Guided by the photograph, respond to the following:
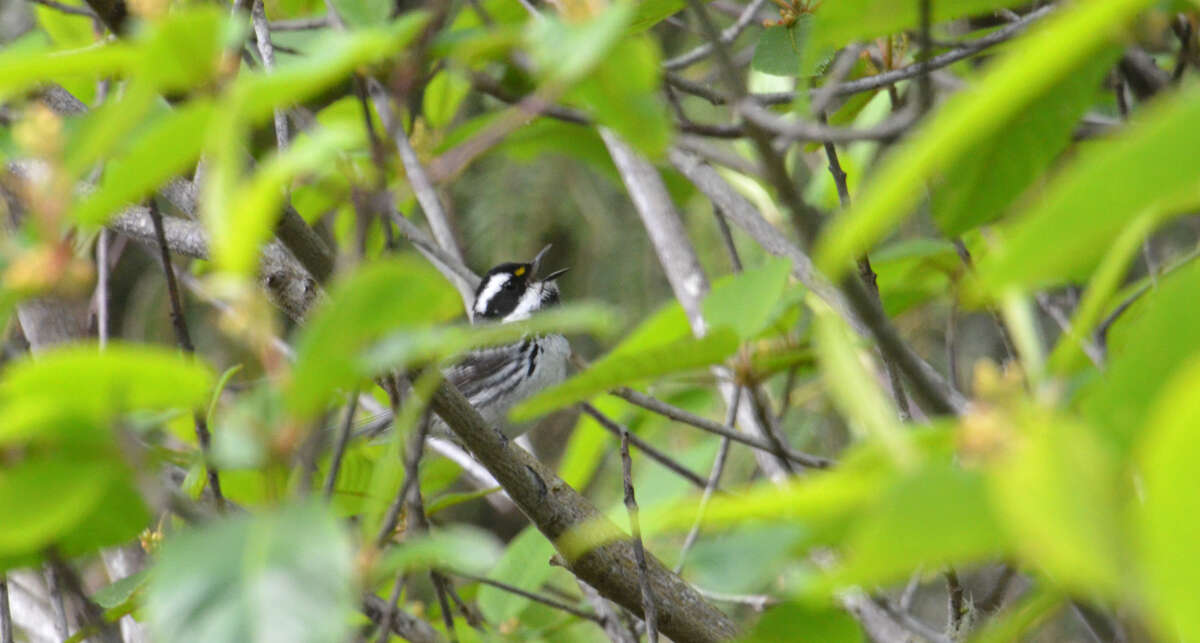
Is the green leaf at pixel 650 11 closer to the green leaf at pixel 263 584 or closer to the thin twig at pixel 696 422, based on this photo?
the thin twig at pixel 696 422

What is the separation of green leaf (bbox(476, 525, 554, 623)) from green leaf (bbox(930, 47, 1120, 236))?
4.24 feet

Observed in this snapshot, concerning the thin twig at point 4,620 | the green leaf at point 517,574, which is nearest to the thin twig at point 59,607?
the thin twig at point 4,620

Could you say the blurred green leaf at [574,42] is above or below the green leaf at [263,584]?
above

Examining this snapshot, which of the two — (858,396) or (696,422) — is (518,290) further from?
(858,396)

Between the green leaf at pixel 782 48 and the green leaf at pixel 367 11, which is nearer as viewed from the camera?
the green leaf at pixel 782 48

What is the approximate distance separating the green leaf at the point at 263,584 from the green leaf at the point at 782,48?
1.44 m

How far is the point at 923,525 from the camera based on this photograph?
0.62 metres

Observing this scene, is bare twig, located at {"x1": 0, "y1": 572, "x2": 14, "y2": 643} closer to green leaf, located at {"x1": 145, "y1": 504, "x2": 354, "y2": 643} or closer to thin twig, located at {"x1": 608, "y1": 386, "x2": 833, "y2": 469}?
thin twig, located at {"x1": 608, "y1": 386, "x2": 833, "y2": 469}

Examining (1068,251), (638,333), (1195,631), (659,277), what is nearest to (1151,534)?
(1195,631)

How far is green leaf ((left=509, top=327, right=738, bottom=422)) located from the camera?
3.72 ft

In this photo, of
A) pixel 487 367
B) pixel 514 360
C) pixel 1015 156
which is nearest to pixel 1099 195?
pixel 1015 156

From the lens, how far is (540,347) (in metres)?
4.55

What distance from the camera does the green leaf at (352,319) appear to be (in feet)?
2.49

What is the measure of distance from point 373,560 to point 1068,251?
1.91ft
